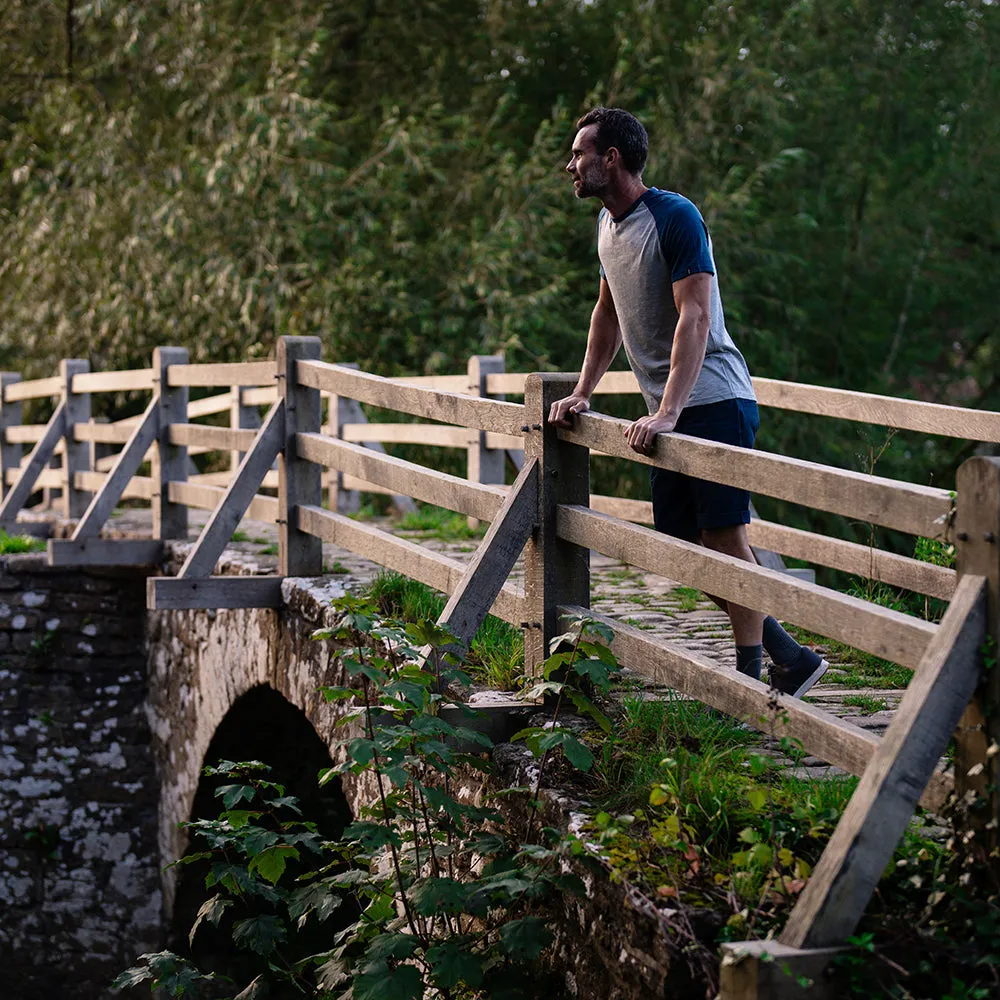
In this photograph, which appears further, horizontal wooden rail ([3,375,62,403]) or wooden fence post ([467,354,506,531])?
horizontal wooden rail ([3,375,62,403])

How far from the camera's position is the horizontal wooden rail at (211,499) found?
23.4ft

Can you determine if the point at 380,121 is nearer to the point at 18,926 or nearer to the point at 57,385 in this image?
the point at 57,385

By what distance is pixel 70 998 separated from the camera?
369 inches

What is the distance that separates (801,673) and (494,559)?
3.21ft

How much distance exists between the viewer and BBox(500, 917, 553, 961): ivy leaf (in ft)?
11.2

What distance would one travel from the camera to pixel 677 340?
13.0 feet

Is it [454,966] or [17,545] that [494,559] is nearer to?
[454,966]

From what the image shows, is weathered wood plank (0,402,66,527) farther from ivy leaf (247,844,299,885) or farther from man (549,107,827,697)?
man (549,107,827,697)

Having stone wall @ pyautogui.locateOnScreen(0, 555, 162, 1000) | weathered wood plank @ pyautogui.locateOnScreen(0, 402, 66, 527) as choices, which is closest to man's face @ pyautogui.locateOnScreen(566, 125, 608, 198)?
stone wall @ pyautogui.locateOnScreen(0, 555, 162, 1000)

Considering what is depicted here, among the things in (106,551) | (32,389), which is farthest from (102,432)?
(32,389)

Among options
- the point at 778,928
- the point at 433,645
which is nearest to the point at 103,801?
the point at 433,645

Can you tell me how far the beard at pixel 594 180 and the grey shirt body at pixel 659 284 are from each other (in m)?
0.10

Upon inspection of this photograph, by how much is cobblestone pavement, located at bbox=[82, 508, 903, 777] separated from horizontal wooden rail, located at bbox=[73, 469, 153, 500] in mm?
408

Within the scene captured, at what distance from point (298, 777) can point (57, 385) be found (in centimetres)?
384
